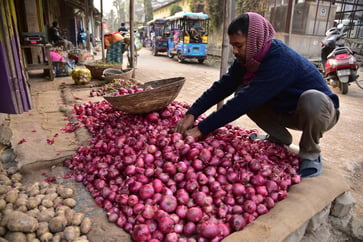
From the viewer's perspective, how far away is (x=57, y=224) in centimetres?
138

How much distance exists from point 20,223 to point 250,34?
1.65 meters

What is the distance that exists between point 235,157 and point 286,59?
716 mm

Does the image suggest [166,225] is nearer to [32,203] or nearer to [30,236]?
[30,236]

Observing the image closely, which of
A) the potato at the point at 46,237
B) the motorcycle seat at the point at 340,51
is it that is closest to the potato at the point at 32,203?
the potato at the point at 46,237

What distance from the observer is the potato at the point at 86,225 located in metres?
1.39

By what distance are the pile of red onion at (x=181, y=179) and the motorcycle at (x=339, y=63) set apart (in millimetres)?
4802

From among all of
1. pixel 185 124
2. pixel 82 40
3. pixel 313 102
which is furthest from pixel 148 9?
pixel 313 102

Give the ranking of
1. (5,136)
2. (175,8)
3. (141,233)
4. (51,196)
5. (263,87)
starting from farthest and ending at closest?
1. (175,8)
2. (5,136)
3. (263,87)
4. (51,196)
5. (141,233)

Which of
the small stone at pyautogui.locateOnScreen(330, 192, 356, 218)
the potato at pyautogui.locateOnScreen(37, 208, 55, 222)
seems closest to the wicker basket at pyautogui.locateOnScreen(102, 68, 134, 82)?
the potato at pyautogui.locateOnScreen(37, 208, 55, 222)

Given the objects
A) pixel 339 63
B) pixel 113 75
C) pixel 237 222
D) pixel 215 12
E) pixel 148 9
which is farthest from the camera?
pixel 148 9

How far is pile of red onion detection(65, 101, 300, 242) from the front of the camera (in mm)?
1404

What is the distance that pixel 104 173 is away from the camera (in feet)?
5.95

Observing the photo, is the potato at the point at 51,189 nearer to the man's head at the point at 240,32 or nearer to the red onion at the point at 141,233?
the red onion at the point at 141,233

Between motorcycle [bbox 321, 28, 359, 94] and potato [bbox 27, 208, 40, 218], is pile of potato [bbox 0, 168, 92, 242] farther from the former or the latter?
motorcycle [bbox 321, 28, 359, 94]
